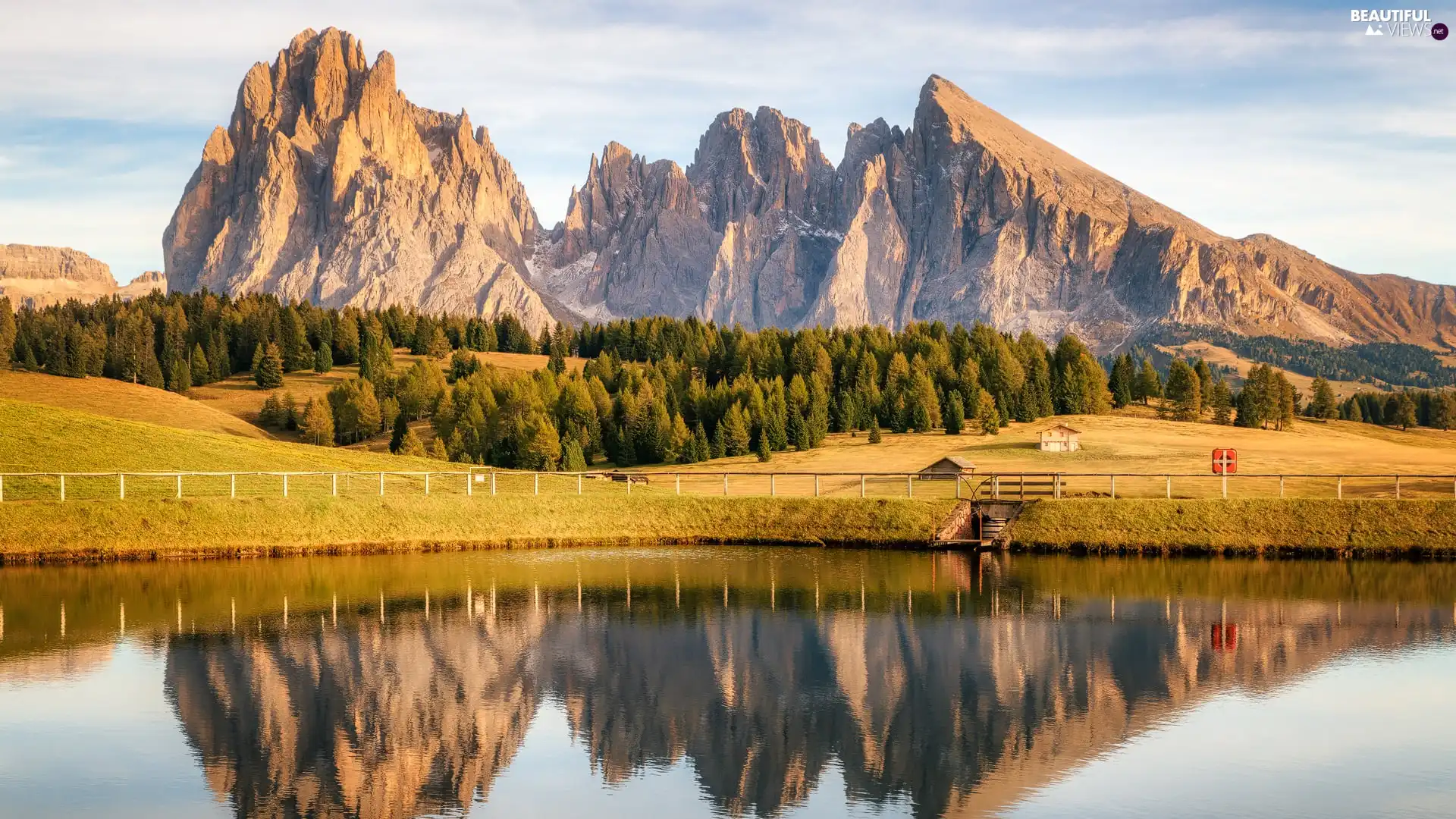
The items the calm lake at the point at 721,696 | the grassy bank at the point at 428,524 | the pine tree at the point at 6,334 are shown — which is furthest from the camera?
the pine tree at the point at 6,334

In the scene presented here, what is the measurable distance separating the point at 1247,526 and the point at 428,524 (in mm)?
37287

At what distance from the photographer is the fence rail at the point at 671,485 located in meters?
55.1

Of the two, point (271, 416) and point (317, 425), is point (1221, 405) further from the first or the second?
point (271, 416)

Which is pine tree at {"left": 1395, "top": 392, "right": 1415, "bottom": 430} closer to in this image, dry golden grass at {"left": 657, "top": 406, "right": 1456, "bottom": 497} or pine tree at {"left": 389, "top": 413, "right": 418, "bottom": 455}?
dry golden grass at {"left": 657, "top": 406, "right": 1456, "bottom": 497}

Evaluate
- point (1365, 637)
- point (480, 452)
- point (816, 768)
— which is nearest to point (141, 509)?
point (816, 768)

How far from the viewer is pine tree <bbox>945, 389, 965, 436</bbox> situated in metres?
119

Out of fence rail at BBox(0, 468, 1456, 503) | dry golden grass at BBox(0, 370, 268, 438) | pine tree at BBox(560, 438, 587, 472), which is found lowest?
pine tree at BBox(560, 438, 587, 472)

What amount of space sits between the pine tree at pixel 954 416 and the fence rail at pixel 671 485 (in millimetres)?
31962

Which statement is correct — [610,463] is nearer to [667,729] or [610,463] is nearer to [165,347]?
[165,347]

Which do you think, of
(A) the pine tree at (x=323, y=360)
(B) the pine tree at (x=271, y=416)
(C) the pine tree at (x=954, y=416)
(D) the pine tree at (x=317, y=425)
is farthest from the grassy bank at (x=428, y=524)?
(A) the pine tree at (x=323, y=360)

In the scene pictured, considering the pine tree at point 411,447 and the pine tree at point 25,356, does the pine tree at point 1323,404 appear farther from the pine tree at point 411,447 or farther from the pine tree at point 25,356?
the pine tree at point 25,356

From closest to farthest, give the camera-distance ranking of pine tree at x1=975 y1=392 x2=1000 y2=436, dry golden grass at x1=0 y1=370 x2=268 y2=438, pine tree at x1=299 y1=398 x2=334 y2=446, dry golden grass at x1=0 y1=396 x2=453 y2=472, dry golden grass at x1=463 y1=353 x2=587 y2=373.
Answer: dry golden grass at x1=0 y1=396 x2=453 y2=472 → dry golden grass at x1=0 y1=370 x2=268 y2=438 → pine tree at x1=975 y1=392 x2=1000 y2=436 → pine tree at x1=299 y1=398 x2=334 y2=446 → dry golden grass at x1=463 y1=353 x2=587 y2=373

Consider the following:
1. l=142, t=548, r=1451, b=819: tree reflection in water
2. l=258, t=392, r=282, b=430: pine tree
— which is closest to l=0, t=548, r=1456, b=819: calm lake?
l=142, t=548, r=1451, b=819: tree reflection in water

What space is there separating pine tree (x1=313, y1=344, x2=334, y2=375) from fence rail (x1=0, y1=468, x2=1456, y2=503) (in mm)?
85652
